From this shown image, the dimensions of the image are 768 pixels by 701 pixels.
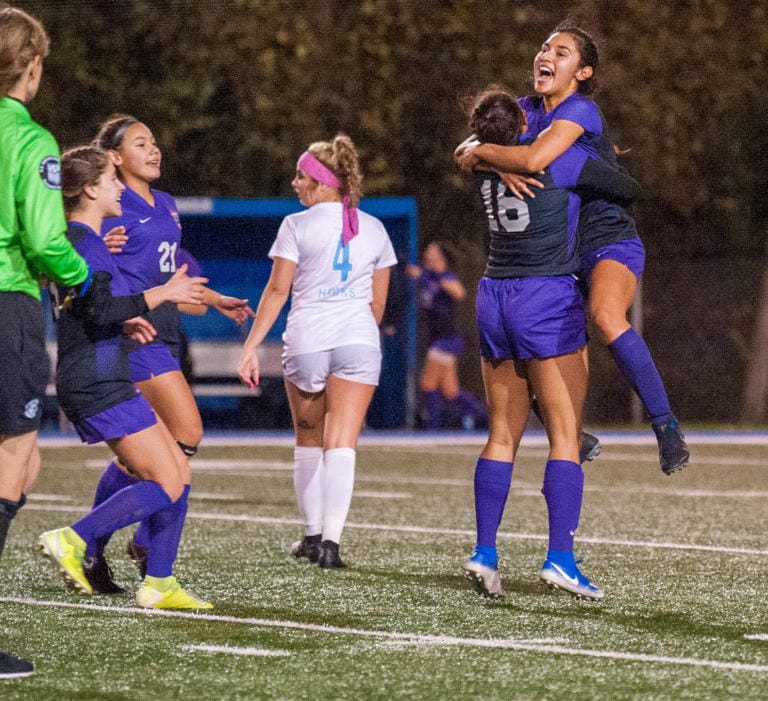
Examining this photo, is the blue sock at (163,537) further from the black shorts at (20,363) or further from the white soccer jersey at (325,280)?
the white soccer jersey at (325,280)

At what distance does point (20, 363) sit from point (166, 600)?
1.59 meters

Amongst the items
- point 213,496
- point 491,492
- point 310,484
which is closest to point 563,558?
point 491,492

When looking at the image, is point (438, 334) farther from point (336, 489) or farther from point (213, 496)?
point (336, 489)

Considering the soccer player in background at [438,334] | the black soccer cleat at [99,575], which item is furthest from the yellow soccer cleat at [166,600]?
the soccer player in background at [438,334]

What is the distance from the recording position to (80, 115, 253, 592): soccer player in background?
699cm

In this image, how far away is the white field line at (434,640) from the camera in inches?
205

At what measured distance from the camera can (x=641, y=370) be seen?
6.75m

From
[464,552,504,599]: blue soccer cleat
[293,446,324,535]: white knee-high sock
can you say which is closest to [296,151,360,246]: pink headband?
[293,446,324,535]: white knee-high sock

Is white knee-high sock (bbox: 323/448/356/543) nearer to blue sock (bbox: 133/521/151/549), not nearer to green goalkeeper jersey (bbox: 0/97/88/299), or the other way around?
blue sock (bbox: 133/521/151/549)

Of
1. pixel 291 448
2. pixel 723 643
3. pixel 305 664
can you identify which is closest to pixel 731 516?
pixel 723 643

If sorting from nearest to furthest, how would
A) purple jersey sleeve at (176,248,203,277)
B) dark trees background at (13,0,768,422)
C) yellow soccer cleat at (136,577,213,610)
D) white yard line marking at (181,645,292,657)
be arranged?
white yard line marking at (181,645,292,657), yellow soccer cleat at (136,577,213,610), purple jersey sleeve at (176,248,203,277), dark trees background at (13,0,768,422)

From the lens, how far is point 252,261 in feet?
66.6

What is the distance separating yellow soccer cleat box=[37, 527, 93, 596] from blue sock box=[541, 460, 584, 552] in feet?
5.93

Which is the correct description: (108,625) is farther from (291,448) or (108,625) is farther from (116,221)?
(291,448)
